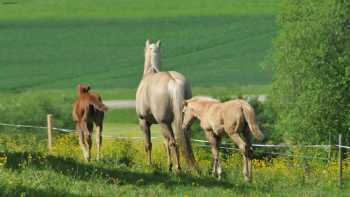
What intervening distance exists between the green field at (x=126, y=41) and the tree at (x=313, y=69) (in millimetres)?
6583

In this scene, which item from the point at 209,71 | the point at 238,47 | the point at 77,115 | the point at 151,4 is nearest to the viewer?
the point at 77,115

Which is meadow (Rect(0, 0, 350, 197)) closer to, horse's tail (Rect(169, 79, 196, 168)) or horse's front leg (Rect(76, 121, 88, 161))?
horse's tail (Rect(169, 79, 196, 168))

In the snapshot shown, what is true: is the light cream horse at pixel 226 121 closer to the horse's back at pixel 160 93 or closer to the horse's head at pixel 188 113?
the horse's head at pixel 188 113

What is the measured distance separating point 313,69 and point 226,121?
3673cm

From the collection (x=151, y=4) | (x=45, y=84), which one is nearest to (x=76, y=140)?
(x=45, y=84)

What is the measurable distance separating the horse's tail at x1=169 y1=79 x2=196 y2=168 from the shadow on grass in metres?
0.94

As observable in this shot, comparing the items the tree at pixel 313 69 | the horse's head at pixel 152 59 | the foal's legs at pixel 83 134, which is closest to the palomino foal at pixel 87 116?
the foal's legs at pixel 83 134

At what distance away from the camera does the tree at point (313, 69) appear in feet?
172

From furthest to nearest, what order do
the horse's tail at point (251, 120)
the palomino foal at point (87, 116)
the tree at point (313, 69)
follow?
the tree at point (313, 69) < the palomino foal at point (87, 116) < the horse's tail at point (251, 120)

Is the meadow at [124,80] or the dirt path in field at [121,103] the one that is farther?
the dirt path in field at [121,103]

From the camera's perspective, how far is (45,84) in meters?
67.5

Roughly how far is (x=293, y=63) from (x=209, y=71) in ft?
62.3

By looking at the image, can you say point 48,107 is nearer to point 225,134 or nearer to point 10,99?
point 10,99

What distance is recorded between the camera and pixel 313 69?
5341 centimetres
